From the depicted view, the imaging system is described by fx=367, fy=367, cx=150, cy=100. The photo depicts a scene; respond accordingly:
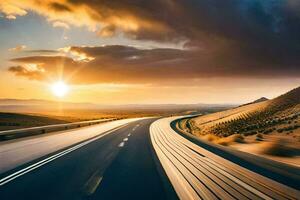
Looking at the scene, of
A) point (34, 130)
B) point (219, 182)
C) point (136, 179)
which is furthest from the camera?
point (34, 130)

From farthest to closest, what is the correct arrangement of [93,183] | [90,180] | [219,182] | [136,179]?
[136,179] → [90,180] → [93,183] → [219,182]

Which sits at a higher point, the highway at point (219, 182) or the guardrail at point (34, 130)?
the guardrail at point (34, 130)

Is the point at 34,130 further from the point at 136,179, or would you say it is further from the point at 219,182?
the point at 219,182

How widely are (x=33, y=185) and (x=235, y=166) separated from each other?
4.88 metres

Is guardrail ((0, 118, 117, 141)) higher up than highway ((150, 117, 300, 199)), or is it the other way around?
guardrail ((0, 118, 117, 141))

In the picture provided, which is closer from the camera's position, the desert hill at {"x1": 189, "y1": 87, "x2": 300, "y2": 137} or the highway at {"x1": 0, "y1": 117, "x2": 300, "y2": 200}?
the highway at {"x1": 0, "y1": 117, "x2": 300, "y2": 200}

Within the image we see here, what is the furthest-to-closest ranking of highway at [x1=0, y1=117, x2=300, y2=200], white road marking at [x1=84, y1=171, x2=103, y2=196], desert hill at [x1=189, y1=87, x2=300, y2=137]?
desert hill at [x1=189, y1=87, x2=300, y2=137] < white road marking at [x1=84, y1=171, x2=103, y2=196] < highway at [x1=0, y1=117, x2=300, y2=200]

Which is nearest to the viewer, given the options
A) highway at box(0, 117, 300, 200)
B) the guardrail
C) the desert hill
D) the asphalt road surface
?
highway at box(0, 117, 300, 200)

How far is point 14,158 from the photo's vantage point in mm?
13516

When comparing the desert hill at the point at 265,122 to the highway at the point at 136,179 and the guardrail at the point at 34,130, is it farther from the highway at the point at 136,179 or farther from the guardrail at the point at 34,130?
the highway at the point at 136,179

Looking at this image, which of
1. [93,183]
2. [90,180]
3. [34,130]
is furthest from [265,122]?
[93,183]

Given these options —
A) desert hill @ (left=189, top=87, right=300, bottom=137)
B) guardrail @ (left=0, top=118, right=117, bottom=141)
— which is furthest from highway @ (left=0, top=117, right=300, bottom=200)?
desert hill @ (left=189, top=87, right=300, bottom=137)

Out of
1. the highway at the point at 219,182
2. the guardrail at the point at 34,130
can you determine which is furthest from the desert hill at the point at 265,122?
the highway at the point at 219,182

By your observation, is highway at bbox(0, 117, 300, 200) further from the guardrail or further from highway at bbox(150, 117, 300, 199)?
the guardrail
